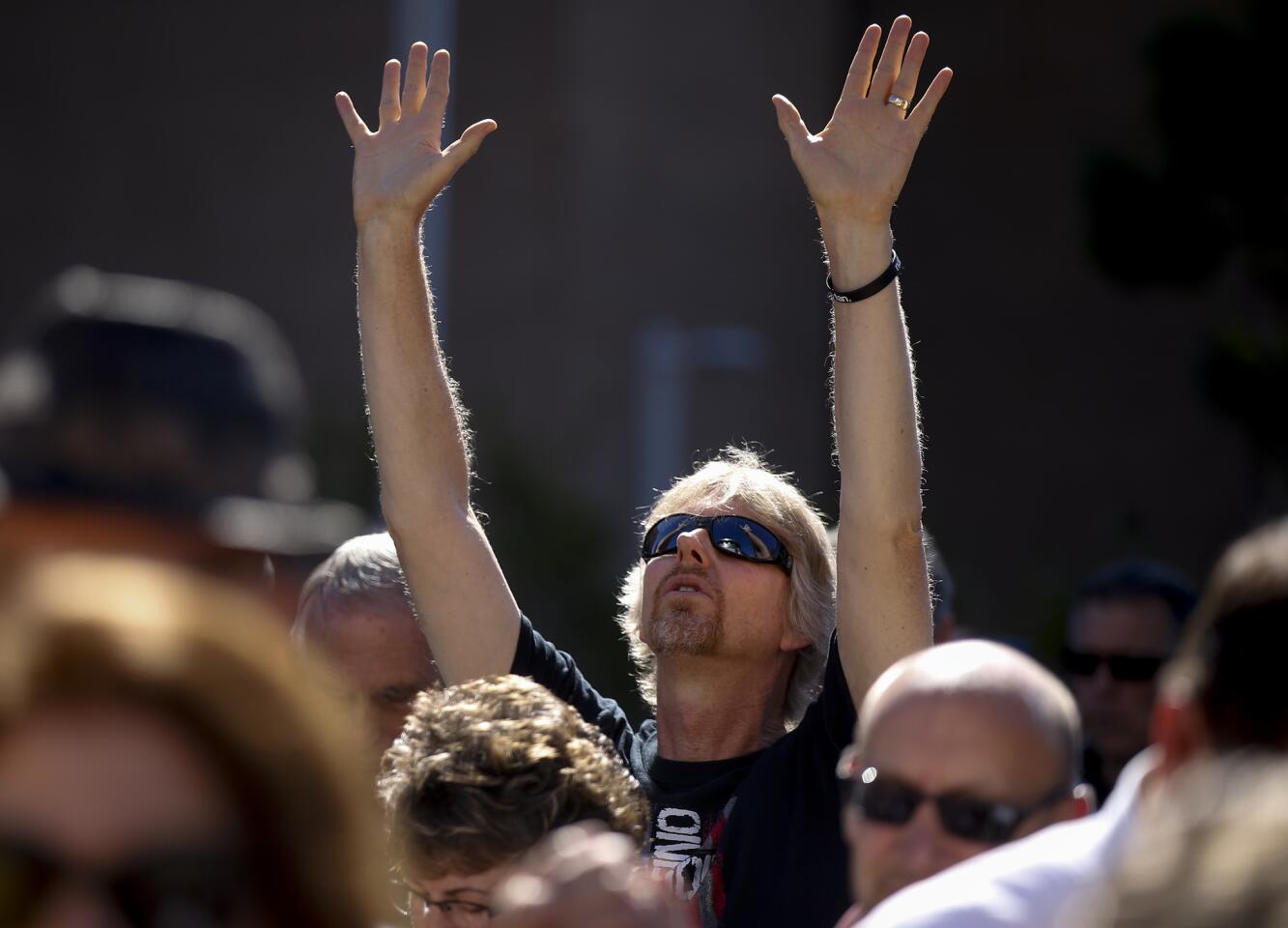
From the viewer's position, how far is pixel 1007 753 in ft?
6.66

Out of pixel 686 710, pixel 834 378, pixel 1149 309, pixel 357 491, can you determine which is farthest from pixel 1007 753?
pixel 1149 309

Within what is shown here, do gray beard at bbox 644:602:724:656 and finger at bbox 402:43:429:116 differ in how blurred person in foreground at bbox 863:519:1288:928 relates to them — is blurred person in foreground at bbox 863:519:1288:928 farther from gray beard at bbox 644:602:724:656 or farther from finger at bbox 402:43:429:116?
finger at bbox 402:43:429:116

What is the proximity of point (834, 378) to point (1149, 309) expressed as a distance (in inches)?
611

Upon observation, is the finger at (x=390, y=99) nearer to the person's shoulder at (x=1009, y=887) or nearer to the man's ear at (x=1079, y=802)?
the man's ear at (x=1079, y=802)

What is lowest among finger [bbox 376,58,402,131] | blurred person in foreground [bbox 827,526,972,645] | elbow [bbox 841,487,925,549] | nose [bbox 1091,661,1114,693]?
nose [bbox 1091,661,1114,693]

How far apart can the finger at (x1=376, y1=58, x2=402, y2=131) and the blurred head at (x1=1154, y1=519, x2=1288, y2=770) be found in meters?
2.51

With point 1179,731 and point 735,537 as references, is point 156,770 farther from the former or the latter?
point 735,537

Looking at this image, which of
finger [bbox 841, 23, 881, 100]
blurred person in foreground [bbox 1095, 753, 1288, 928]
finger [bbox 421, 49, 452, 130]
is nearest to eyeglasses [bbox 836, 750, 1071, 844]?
blurred person in foreground [bbox 1095, 753, 1288, 928]

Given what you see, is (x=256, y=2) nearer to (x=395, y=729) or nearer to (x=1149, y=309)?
(x=1149, y=309)

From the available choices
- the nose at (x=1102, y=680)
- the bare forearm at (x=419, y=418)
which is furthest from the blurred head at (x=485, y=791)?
the nose at (x=1102, y=680)

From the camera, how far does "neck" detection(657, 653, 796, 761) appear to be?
3.46 m

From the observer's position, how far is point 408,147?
365cm

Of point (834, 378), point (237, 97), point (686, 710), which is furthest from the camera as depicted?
point (237, 97)

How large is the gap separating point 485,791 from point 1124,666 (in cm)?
299
